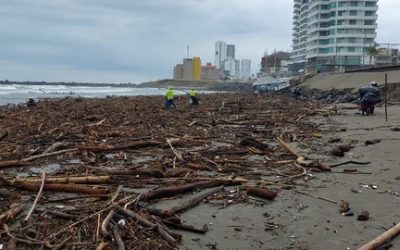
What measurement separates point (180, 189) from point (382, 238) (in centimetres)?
317

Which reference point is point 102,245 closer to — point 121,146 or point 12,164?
point 12,164

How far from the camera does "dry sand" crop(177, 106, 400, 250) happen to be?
555 centimetres

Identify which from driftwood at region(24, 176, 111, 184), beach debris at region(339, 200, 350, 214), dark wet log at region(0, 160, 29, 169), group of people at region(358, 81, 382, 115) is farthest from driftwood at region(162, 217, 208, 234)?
group of people at region(358, 81, 382, 115)

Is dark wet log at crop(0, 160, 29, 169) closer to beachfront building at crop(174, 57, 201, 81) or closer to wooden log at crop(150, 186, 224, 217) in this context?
wooden log at crop(150, 186, 224, 217)

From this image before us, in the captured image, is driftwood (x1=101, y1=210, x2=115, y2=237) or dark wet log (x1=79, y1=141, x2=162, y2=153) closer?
driftwood (x1=101, y1=210, x2=115, y2=237)

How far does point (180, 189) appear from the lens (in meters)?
7.48

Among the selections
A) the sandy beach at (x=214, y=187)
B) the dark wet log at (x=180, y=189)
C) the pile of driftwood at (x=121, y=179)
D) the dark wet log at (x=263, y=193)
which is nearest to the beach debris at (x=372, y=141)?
the sandy beach at (x=214, y=187)

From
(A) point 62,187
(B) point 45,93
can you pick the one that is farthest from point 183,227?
(B) point 45,93

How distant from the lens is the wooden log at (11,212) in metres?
5.79

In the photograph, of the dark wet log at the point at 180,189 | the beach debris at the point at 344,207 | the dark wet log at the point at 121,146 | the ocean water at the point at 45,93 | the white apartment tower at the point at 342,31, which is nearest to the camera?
the beach debris at the point at 344,207

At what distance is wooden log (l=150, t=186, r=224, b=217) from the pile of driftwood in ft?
Result: 0.04

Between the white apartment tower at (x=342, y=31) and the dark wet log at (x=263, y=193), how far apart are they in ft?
359

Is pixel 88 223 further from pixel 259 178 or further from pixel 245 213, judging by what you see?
pixel 259 178

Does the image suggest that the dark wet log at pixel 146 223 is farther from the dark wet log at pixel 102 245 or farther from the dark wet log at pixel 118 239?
the dark wet log at pixel 102 245
